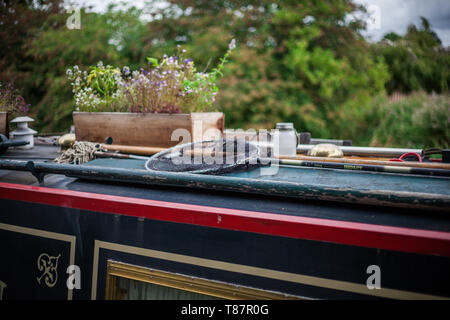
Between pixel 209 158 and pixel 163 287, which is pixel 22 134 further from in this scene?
pixel 163 287

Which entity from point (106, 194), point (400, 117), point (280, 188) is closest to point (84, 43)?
point (106, 194)

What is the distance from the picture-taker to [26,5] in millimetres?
4883

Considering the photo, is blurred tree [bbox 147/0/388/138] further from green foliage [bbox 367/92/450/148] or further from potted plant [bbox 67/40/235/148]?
potted plant [bbox 67/40/235/148]

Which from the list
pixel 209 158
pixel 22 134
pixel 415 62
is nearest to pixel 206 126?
pixel 209 158

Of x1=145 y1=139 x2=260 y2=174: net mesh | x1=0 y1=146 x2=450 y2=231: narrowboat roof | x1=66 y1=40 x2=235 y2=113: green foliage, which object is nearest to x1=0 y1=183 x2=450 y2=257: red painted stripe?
x1=0 y1=146 x2=450 y2=231: narrowboat roof

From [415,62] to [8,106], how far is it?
13436 mm

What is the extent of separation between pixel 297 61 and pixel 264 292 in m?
7.54

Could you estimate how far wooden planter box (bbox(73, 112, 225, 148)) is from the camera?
6.97ft

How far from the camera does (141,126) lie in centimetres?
222

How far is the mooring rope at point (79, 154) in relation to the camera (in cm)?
185

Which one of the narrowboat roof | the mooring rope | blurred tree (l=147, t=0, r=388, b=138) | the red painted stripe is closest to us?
the red painted stripe

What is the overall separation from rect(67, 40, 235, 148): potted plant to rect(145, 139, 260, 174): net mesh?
0.33 metres

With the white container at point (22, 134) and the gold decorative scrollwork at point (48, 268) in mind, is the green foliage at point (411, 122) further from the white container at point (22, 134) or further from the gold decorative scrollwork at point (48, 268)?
the gold decorative scrollwork at point (48, 268)

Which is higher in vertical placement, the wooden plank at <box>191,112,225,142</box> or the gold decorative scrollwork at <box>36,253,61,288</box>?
the wooden plank at <box>191,112,225,142</box>
